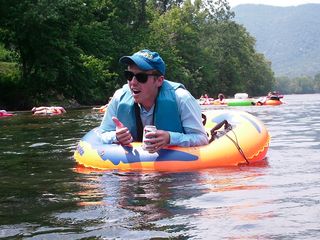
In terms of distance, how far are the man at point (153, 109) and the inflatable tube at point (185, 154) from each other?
10 cm

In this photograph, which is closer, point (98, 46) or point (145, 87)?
point (145, 87)

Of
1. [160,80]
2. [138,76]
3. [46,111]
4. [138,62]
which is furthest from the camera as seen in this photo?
[46,111]

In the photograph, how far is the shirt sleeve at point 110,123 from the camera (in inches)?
235

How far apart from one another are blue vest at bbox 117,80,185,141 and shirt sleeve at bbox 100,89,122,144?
0.08m

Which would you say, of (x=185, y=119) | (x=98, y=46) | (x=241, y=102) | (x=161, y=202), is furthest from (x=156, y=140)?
(x=98, y=46)

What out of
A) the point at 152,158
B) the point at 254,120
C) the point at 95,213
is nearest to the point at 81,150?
the point at 152,158

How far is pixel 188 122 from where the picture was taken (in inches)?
228

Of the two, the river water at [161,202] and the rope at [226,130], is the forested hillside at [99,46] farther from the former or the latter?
the river water at [161,202]

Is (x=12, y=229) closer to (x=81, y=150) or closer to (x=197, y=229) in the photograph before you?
(x=197, y=229)

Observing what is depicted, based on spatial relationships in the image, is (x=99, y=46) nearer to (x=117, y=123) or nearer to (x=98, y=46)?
(x=98, y=46)

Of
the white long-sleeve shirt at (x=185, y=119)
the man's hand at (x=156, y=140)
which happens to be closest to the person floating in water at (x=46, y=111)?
the white long-sleeve shirt at (x=185, y=119)

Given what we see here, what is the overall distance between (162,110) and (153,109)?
138 mm

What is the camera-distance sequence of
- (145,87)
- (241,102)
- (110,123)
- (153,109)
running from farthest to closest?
(241,102)
(110,123)
(153,109)
(145,87)

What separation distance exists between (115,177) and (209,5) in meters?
66.6
